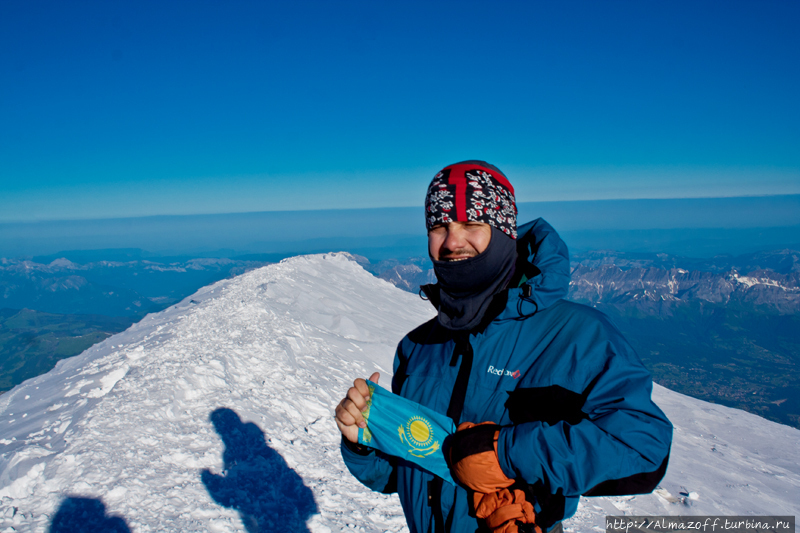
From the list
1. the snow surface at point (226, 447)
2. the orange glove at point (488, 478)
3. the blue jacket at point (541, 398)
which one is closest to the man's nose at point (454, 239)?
the blue jacket at point (541, 398)

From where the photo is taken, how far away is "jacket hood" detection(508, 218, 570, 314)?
6.93 feet

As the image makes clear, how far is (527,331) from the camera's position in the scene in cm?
213

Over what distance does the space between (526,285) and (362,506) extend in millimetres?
6395

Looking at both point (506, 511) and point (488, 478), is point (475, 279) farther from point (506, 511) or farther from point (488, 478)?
point (506, 511)

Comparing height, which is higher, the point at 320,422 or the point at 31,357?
the point at 320,422

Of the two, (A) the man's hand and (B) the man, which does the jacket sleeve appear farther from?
(A) the man's hand

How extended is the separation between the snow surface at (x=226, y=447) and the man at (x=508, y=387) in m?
4.84

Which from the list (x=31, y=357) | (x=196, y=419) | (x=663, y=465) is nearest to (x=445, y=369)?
(x=663, y=465)

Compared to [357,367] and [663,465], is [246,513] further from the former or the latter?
[357,367]

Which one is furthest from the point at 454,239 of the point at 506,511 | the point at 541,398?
the point at 506,511

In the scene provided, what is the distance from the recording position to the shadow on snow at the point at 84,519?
5.13 meters

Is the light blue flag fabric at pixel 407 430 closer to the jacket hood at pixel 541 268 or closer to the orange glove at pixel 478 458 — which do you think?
the orange glove at pixel 478 458

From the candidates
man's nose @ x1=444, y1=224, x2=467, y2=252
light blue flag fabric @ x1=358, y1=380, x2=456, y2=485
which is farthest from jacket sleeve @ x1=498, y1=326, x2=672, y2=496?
man's nose @ x1=444, y1=224, x2=467, y2=252

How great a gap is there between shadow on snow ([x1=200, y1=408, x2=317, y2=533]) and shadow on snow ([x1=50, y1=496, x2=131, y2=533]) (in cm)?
127
